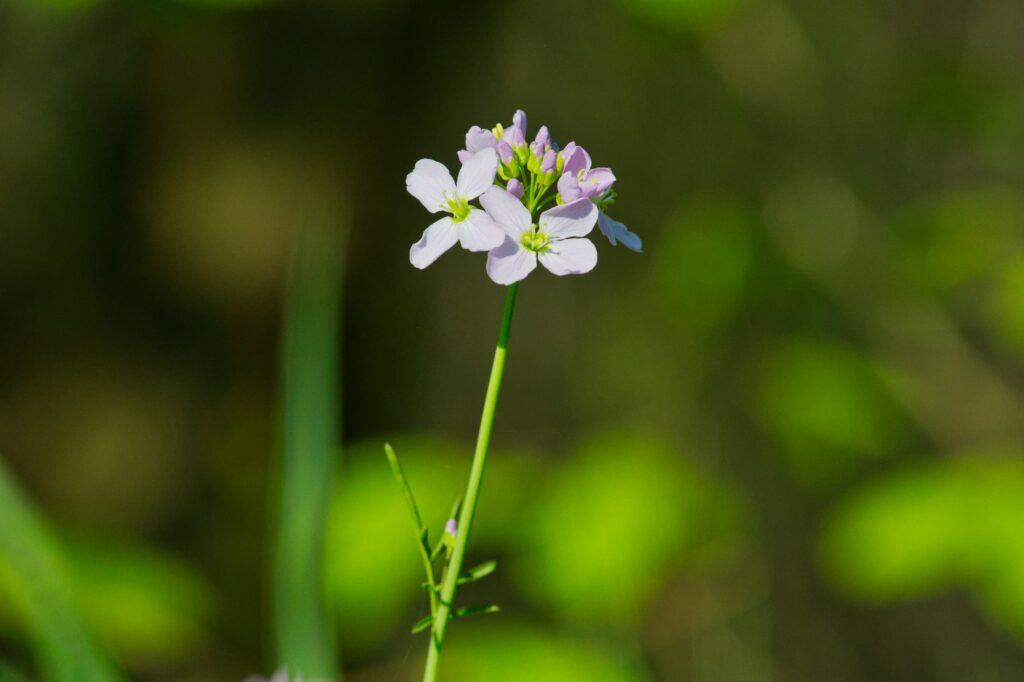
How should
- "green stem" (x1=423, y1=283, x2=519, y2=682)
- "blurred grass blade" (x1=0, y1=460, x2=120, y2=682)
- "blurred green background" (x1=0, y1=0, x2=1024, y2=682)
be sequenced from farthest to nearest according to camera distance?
"blurred green background" (x1=0, y1=0, x2=1024, y2=682) < "blurred grass blade" (x1=0, y1=460, x2=120, y2=682) < "green stem" (x1=423, y1=283, x2=519, y2=682)

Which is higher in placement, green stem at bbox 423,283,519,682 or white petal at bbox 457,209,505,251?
white petal at bbox 457,209,505,251

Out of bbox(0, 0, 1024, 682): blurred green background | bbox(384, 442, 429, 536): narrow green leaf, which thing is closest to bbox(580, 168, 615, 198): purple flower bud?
bbox(384, 442, 429, 536): narrow green leaf

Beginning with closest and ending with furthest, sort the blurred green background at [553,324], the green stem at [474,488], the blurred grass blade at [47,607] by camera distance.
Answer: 1. the green stem at [474,488]
2. the blurred grass blade at [47,607]
3. the blurred green background at [553,324]

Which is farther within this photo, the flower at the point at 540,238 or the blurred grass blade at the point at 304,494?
the blurred grass blade at the point at 304,494

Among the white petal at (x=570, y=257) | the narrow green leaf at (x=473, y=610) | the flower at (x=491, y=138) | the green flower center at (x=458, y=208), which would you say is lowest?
the narrow green leaf at (x=473, y=610)

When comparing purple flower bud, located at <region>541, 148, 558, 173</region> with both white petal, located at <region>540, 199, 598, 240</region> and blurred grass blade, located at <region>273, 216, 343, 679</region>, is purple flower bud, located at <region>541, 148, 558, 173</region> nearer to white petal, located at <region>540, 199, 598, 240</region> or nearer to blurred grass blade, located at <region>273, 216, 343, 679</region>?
white petal, located at <region>540, 199, 598, 240</region>

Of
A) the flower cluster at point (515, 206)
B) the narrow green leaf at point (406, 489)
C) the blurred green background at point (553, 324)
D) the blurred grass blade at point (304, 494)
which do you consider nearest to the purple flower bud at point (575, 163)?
the flower cluster at point (515, 206)

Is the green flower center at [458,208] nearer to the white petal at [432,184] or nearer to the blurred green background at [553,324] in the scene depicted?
the white petal at [432,184]
